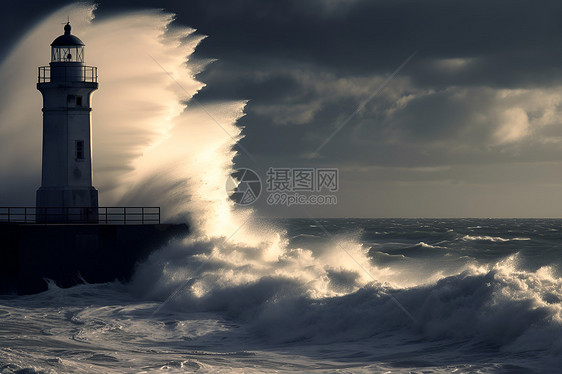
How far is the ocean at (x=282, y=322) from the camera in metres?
13.7

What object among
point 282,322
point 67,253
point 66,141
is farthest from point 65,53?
point 282,322

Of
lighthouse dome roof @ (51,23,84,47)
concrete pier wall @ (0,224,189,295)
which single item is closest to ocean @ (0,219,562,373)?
concrete pier wall @ (0,224,189,295)

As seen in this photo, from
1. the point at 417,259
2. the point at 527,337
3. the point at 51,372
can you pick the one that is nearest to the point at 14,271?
the point at 51,372

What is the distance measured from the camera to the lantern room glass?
2580 cm

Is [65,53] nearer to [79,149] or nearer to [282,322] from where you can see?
[79,149]

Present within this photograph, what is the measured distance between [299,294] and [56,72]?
1172 centimetres

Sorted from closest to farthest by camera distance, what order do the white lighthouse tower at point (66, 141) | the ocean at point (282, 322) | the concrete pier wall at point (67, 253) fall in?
the ocean at point (282, 322) < the concrete pier wall at point (67, 253) < the white lighthouse tower at point (66, 141)

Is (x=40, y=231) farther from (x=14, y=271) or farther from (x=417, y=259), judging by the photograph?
(x=417, y=259)

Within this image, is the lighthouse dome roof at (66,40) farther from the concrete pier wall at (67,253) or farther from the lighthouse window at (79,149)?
the concrete pier wall at (67,253)

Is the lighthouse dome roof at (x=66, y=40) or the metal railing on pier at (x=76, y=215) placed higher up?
the lighthouse dome roof at (x=66, y=40)

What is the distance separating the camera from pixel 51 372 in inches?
500

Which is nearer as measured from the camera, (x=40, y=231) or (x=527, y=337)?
(x=527, y=337)

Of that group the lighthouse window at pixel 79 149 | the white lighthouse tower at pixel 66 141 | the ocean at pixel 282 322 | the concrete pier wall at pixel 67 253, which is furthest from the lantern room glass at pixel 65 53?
the ocean at pixel 282 322

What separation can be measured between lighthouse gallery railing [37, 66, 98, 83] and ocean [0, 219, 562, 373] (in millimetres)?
6100
